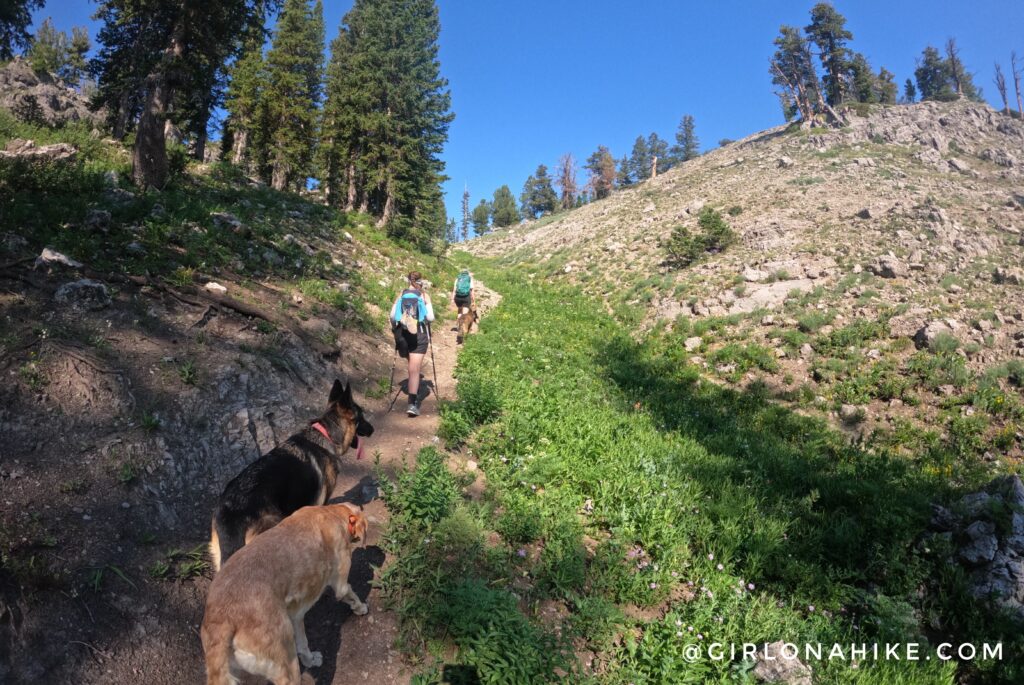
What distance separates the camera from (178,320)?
7262 millimetres

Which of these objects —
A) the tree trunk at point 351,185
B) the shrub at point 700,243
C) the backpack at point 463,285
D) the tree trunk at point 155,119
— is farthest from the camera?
the tree trunk at point 351,185

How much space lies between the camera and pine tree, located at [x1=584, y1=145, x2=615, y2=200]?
80438 millimetres

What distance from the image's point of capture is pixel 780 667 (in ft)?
12.5

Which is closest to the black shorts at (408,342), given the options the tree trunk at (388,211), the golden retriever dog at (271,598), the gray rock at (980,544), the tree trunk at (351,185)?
the golden retriever dog at (271,598)

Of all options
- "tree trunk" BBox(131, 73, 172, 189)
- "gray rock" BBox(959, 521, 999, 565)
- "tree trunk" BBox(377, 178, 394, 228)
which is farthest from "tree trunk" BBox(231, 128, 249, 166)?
"gray rock" BBox(959, 521, 999, 565)

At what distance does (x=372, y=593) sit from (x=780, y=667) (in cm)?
381

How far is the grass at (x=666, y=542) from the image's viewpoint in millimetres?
4012

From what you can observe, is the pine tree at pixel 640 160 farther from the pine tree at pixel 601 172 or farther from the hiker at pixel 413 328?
the hiker at pixel 413 328

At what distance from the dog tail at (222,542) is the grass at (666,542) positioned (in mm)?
1512

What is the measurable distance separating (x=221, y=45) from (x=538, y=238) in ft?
113

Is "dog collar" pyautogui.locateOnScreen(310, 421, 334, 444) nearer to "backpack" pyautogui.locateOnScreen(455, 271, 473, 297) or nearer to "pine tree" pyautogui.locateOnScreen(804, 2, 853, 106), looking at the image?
"backpack" pyautogui.locateOnScreen(455, 271, 473, 297)

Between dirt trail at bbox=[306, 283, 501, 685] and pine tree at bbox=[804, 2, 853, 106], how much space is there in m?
67.9

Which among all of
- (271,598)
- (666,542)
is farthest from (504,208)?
(271,598)

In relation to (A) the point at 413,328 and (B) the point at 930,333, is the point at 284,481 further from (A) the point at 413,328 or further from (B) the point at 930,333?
(B) the point at 930,333
